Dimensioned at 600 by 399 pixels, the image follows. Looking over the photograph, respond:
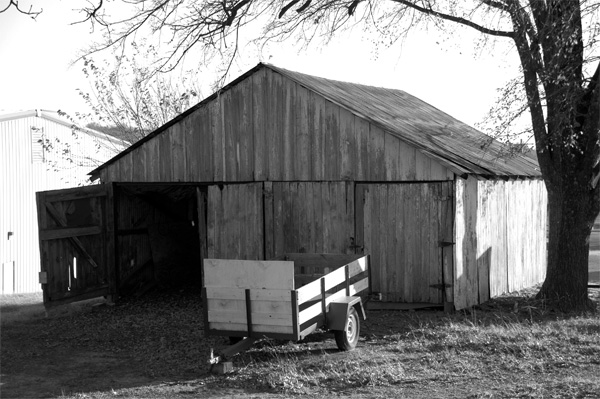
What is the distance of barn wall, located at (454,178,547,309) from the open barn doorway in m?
5.24

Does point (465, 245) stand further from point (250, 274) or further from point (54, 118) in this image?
point (54, 118)

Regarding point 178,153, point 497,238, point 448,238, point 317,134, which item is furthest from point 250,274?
point 497,238

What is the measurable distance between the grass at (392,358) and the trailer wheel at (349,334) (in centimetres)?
14

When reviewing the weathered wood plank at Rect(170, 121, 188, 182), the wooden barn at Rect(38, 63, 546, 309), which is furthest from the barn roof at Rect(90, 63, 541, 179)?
the weathered wood plank at Rect(170, 121, 188, 182)

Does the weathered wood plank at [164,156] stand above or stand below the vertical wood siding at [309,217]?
above

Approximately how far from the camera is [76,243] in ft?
49.5

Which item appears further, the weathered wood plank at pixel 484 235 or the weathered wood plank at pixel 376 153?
the weathered wood plank at pixel 484 235

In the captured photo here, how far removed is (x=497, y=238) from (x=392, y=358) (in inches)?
242

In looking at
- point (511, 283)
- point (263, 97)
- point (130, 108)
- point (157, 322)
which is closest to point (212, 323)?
point (157, 322)

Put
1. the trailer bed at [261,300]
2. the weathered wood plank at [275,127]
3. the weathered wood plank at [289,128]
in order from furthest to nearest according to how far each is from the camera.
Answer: the weathered wood plank at [275,127]
the weathered wood plank at [289,128]
the trailer bed at [261,300]

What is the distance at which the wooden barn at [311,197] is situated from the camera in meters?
13.6

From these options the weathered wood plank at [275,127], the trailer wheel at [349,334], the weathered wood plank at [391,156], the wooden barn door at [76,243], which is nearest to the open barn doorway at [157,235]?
the wooden barn door at [76,243]

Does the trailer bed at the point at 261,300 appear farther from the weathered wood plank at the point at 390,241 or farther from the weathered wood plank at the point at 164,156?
the weathered wood plank at the point at 164,156

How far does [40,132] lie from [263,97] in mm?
12550
